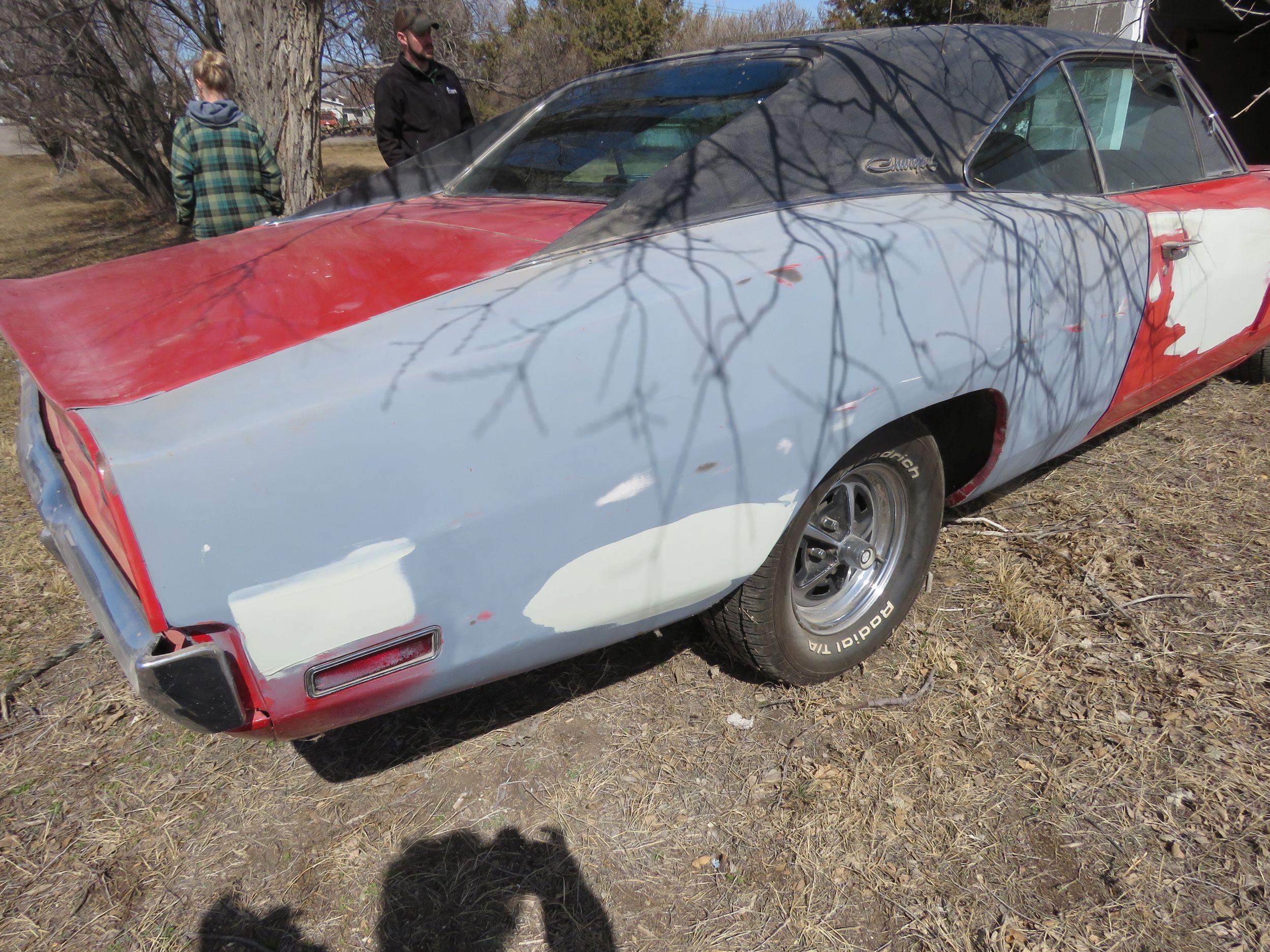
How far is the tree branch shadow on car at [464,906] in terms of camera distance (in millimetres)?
1707

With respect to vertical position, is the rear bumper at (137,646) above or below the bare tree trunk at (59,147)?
below

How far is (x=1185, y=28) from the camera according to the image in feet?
28.3

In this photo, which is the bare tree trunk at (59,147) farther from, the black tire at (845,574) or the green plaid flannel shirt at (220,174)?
the black tire at (845,574)

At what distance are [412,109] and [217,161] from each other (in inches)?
42.3

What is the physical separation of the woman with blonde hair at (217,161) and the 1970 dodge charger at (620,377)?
179 centimetres

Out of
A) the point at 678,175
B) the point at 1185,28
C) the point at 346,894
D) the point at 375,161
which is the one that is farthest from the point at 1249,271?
the point at 375,161

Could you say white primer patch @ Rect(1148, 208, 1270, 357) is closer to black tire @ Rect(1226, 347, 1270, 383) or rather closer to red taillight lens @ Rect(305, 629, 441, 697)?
black tire @ Rect(1226, 347, 1270, 383)

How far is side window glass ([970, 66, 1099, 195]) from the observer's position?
7.88 ft

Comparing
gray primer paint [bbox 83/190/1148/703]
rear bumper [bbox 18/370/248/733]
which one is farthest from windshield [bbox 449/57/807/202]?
rear bumper [bbox 18/370/248/733]

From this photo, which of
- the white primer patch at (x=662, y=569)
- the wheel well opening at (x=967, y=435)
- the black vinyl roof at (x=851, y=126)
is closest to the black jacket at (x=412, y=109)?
the black vinyl roof at (x=851, y=126)

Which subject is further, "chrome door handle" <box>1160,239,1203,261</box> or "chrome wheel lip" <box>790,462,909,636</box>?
"chrome door handle" <box>1160,239,1203,261</box>

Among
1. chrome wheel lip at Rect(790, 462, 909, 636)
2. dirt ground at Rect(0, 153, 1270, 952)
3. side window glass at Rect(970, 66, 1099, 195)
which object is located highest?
side window glass at Rect(970, 66, 1099, 195)

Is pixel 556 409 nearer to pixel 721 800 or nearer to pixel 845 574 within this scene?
pixel 721 800

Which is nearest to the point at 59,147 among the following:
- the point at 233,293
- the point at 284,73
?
the point at 284,73
